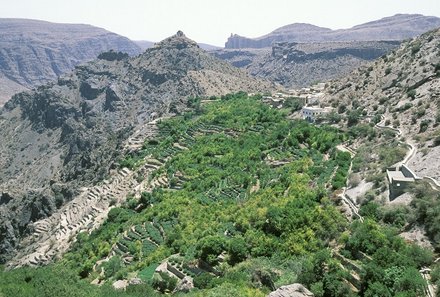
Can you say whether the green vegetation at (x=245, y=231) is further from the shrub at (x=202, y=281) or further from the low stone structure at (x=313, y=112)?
the low stone structure at (x=313, y=112)

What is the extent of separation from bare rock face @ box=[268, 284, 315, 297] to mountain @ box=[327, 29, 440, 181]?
19127mm

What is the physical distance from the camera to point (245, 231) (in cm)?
4156

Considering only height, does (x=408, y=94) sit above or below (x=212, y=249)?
above

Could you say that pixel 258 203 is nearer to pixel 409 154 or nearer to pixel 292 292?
pixel 409 154

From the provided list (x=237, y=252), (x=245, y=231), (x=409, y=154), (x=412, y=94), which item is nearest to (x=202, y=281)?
(x=237, y=252)

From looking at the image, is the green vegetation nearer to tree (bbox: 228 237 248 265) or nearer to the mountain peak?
tree (bbox: 228 237 248 265)

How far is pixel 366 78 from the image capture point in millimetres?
84812

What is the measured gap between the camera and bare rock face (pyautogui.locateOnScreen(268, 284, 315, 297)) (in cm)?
2534

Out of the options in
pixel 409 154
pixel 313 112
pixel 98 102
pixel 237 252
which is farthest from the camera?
pixel 98 102

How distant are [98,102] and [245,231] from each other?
146m

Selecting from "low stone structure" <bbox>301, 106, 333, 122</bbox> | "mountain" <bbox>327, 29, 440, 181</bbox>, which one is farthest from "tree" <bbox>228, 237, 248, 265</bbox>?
"low stone structure" <bbox>301, 106, 333, 122</bbox>

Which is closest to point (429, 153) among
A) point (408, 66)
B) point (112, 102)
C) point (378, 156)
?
point (378, 156)

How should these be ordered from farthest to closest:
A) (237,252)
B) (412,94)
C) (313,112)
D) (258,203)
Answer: (313,112)
(412,94)
(258,203)
(237,252)

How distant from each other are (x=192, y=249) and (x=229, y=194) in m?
16.4
